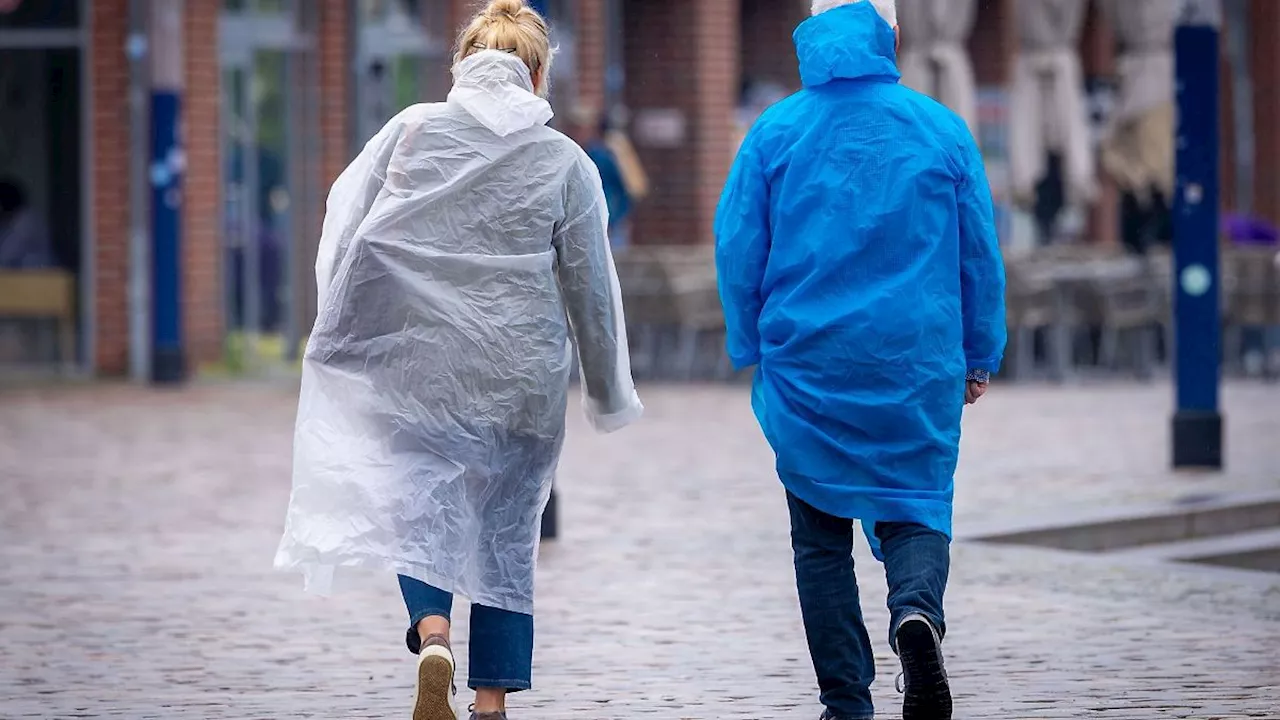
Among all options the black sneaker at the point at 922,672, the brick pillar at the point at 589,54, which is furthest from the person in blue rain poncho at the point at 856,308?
the brick pillar at the point at 589,54

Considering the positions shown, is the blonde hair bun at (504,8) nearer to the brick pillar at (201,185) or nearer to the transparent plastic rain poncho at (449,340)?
the transparent plastic rain poncho at (449,340)

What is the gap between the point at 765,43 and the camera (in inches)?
1131

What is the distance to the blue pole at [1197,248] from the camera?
13109 millimetres

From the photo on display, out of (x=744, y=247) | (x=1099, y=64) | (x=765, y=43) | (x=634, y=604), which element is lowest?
(x=634, y=604)

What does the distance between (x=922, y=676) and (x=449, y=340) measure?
1246 mm

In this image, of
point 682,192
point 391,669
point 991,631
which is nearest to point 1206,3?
point 991,631

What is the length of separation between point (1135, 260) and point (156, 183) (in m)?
7.24

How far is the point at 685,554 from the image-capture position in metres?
10.4

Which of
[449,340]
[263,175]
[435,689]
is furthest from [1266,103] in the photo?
[435,689]

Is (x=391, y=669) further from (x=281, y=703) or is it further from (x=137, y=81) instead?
(x=137, y=81)

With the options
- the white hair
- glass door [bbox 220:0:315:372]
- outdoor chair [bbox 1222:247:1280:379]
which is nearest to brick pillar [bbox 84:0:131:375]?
glass door [bbox 220:0:315:372]

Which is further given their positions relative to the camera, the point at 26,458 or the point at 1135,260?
the point at 1135,260

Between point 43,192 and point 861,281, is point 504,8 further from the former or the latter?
point 43,192

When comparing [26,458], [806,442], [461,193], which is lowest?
[26,458]
